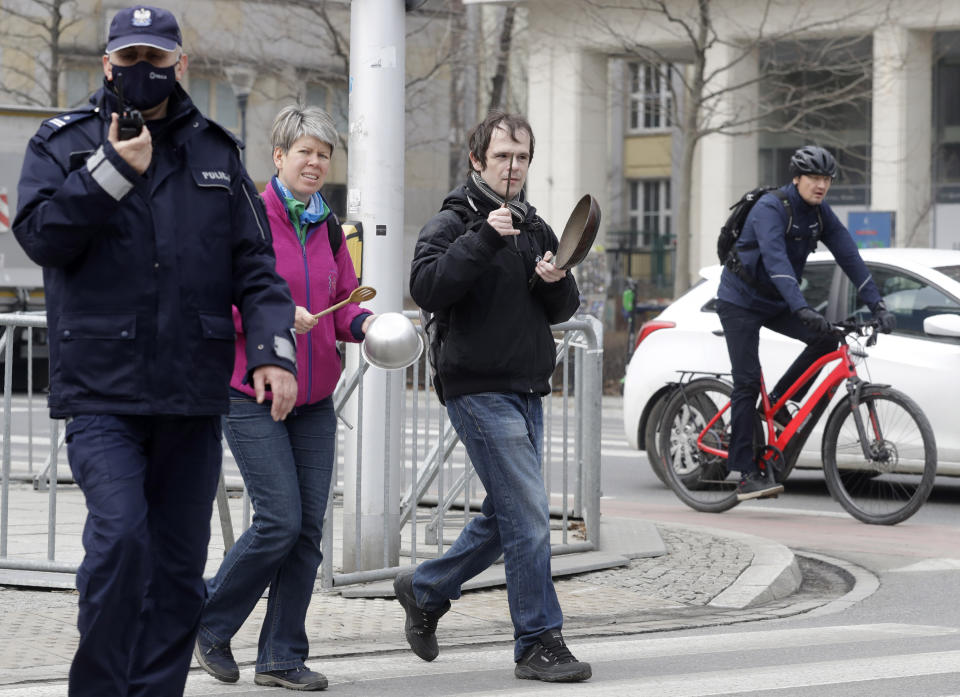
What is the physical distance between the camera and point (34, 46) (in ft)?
114

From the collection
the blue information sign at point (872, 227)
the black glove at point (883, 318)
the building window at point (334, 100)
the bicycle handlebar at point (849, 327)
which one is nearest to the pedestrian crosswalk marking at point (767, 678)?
the black glove at point (883, 318)

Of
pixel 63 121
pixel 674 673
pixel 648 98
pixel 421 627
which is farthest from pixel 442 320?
pixel 648 98

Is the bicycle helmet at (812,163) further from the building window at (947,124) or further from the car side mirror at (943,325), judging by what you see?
the building window at (947,124)

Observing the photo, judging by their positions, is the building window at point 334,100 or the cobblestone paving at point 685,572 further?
the building window at point 334,100

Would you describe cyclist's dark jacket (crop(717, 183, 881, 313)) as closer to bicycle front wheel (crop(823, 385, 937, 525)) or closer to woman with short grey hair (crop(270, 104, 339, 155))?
bicycle front wheel (crop(823, 385, 937, 525))

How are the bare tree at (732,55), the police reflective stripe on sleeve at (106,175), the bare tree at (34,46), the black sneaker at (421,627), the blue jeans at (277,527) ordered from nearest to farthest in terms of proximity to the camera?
the police reflective stripe on sleeve at (106,175) → the blue jeans at (277,527) → the black sneaker at (421,627) → the bare tree at (732,55) → the bare tree at (34,46)

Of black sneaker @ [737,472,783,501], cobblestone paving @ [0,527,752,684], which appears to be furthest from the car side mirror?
cobblestone paving @ [0,527,752,684]

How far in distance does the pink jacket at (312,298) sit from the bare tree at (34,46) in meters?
26.5

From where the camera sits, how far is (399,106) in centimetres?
764

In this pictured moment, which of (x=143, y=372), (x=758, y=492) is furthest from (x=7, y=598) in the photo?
Answer: (x=758, y=492)

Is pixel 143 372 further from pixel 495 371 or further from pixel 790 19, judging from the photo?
pixel 790 19

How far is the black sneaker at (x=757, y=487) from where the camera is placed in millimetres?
10383

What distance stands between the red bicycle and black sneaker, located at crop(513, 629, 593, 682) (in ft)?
14.4

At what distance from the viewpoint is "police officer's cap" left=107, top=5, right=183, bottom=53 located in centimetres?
427
